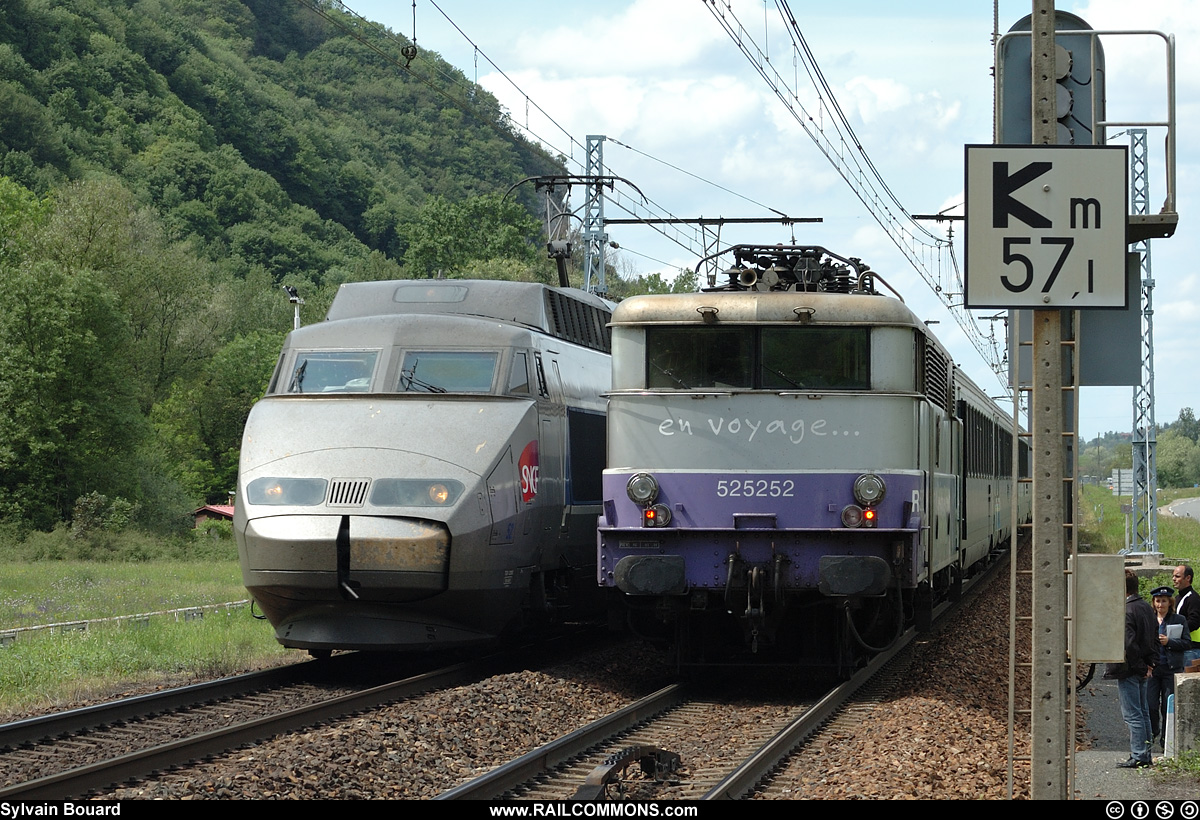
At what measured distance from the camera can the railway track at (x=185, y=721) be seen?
8.68 metres

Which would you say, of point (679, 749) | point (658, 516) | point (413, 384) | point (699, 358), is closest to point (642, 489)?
point (658, 516)

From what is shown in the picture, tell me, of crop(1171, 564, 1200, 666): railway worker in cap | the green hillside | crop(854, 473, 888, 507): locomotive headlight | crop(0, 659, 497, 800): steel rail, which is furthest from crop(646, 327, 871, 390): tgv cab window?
Answer: the green hillside

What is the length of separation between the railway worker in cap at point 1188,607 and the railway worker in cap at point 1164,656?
114 millimetres

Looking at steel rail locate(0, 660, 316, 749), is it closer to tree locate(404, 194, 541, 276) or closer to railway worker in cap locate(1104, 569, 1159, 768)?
railway worker in cap locate(1104, 569, 1159, 768)

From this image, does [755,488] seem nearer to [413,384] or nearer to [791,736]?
[791,736]

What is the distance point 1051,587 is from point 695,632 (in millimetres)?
6864

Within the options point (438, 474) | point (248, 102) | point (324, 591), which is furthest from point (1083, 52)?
point (248, 102)

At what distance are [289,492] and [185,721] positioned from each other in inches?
89.8

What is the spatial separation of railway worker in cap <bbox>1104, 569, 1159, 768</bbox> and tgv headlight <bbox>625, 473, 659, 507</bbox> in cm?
385

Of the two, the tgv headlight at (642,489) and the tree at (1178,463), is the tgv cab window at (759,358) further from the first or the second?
the tree at (1178,463)

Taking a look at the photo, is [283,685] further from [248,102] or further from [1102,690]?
[248,102]

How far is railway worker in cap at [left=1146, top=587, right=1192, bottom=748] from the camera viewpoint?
1100 cm

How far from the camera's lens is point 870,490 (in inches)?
463

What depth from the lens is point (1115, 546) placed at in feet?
131
